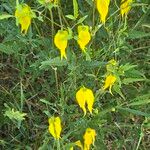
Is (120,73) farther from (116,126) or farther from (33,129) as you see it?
(33,129)

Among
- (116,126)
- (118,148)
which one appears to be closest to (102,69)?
(116,126)

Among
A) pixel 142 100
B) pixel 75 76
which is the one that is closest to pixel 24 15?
pixel 75 76

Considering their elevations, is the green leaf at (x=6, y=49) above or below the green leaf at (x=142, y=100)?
above

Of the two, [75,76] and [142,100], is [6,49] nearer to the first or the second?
[75,76]

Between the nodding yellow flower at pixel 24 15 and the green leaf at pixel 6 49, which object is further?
the green leaf at pixel 6 49

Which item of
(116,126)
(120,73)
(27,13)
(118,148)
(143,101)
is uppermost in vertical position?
(27,13)

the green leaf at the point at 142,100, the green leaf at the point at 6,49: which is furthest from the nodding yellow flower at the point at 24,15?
the green leaf at the point at 142,100

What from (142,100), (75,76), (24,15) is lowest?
(142,100)

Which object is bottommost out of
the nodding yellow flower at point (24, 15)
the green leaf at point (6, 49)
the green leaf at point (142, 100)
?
the green leaf at point (142, 100)

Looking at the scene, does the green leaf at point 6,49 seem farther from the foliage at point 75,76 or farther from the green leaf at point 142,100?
the green leaf at point 142,100

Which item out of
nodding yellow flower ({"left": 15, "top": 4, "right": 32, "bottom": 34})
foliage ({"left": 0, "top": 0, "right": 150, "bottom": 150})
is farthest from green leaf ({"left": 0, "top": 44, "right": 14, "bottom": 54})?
nodding yellow flower ({"left": 15, "top": 4, "right": 32, "bottom": 34})

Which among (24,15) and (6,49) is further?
(6,49)
